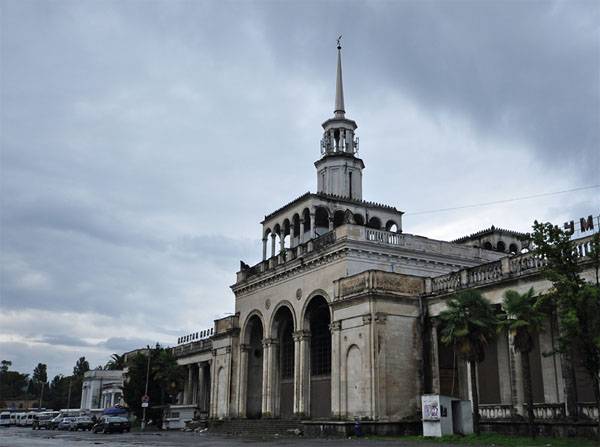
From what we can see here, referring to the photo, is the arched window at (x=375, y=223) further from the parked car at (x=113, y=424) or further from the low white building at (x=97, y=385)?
the low white building at (x=97, y=385)

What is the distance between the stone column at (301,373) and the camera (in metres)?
39.0

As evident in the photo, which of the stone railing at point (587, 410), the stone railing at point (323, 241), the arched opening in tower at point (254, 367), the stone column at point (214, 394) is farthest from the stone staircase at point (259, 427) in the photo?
the stone railing at point (587, 410)

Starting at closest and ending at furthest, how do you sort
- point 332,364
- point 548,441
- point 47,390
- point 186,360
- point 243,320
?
point 548,441
point 332,364
point 243,320
point 186,360
point 47,390

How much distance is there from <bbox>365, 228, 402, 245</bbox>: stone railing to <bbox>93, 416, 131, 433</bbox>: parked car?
24907mm

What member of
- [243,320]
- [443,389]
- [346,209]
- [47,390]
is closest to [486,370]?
[443,389]

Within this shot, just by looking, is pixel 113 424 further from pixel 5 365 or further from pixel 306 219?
pixel 5 365

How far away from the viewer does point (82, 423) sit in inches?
2386

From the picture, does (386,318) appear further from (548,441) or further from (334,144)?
(334,144)

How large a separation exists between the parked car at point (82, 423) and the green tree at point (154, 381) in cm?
478

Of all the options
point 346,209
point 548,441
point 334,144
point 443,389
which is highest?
point 334,144

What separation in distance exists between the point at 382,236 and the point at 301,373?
Answer: 32.1 ft

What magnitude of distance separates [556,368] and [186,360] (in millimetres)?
44847

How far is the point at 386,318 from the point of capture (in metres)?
33.8

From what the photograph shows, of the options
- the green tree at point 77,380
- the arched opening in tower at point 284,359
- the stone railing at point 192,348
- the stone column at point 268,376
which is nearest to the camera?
the arched opening in tower at point 284,359
